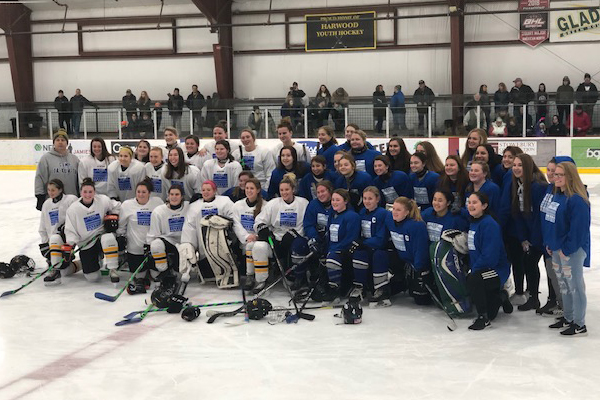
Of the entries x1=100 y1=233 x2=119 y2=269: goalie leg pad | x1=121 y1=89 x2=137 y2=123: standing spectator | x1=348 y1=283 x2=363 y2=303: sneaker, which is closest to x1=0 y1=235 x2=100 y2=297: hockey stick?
x1=100 y1=233 x2=119 y2=269: goalie leg pad

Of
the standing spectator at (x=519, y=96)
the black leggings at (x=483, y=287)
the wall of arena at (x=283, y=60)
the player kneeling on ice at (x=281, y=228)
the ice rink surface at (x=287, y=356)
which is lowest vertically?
the ice rink surface at (x=287, y=356)

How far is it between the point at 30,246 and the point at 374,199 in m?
4.64

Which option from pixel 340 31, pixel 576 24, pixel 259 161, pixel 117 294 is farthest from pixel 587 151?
pixel 117 294

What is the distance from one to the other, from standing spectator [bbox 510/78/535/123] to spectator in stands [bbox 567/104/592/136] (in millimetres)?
970

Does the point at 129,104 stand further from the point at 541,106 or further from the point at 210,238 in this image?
the point at 210,238

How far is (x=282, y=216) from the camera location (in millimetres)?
6223

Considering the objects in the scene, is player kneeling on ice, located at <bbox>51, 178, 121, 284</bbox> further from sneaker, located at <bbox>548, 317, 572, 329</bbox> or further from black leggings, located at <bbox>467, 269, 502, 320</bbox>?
sneaker, located at <bbox>548, 317, 572, 329</bbox>

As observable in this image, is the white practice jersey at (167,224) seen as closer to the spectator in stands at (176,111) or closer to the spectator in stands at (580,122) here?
the spectator in stands at (176,111)

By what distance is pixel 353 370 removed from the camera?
168 inches

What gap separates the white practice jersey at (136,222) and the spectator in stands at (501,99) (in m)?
9.49

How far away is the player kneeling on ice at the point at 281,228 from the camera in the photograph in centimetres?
604

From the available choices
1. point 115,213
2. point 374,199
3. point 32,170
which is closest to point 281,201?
point 374,199

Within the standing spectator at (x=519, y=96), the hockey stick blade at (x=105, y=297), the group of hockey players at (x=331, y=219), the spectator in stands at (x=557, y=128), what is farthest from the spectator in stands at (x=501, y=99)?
the hockey stick blade at (x=105, y=297)

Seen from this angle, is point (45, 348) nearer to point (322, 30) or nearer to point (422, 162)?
point (422, 162)
